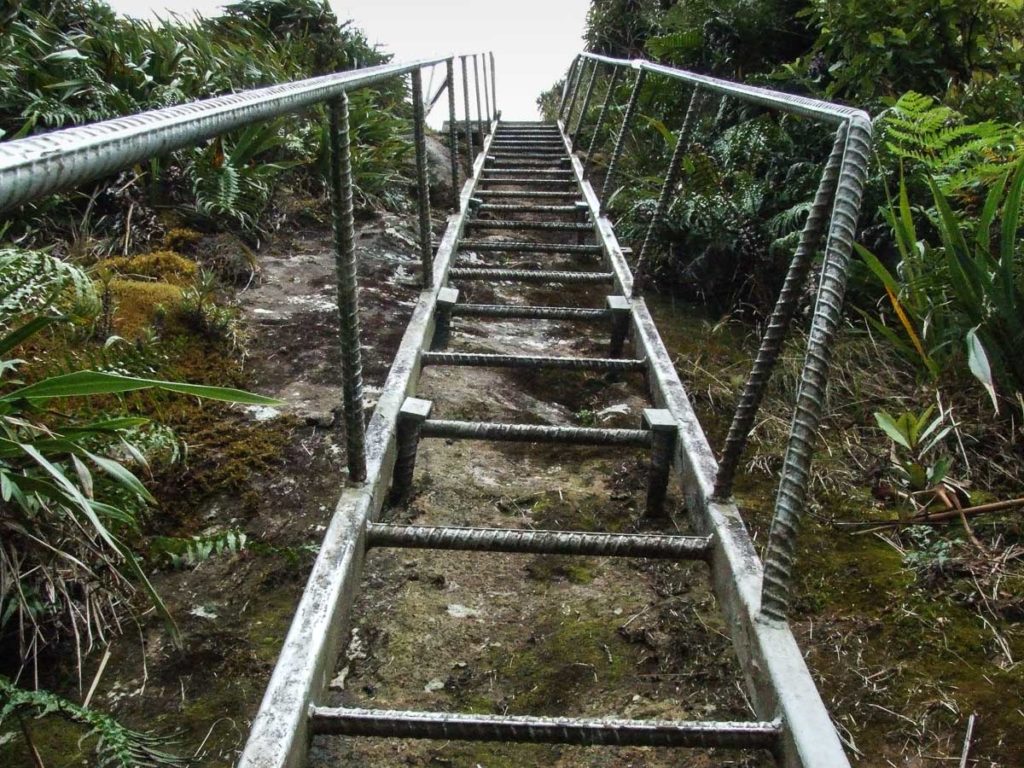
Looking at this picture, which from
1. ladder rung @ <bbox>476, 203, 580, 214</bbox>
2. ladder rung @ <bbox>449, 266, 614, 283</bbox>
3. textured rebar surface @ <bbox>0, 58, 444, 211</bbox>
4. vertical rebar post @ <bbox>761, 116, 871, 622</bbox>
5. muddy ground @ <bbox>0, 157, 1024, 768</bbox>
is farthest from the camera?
ladder rung @ <bbox>476, 203, 580, 214</bbox>

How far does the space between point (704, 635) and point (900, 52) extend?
3039 mm

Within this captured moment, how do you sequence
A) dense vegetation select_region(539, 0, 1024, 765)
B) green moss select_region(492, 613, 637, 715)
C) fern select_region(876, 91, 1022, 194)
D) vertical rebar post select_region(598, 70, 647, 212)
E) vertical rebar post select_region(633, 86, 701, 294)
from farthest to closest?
vertical rebar post select_region(598, 70, 647, 212) → fern select_region(876, 91, 1022, 194) → vertical rebar post select_region(633, 86, 701, 294) → dense vegetation select_region(539, 0, 1024, 765) → green moss select_region(492, 613, 637, 715)

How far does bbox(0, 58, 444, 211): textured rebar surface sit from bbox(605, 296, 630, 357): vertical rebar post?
211 cm

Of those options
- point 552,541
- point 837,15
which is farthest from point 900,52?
point 552,541

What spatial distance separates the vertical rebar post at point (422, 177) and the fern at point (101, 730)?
1867 millimetres

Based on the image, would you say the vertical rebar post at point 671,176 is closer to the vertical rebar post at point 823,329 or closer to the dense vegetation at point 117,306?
the vertical rebar post at point 823,329

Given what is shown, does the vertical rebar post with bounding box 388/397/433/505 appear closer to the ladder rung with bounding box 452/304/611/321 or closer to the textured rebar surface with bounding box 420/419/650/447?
the textured rebar surface with bounding box 420/419/650/447

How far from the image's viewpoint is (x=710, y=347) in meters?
3.29

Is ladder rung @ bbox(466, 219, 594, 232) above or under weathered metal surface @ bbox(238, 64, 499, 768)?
under

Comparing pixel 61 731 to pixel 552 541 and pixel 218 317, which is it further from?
pixel 218 317

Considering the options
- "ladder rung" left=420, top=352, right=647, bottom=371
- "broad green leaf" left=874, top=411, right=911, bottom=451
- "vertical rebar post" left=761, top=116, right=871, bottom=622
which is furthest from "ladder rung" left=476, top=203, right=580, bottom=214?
"vertical rebar post" left=761, top=116, right=871, bottom=622

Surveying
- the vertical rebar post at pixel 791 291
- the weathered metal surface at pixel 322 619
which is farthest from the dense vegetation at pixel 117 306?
the vertical rebar post at pixel 791 291

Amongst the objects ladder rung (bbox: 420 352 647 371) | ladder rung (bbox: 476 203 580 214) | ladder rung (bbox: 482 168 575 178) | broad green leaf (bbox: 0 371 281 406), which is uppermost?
broad green leaf (bbox: 0 371 281 406)

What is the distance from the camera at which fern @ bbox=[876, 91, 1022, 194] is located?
2639 mm
